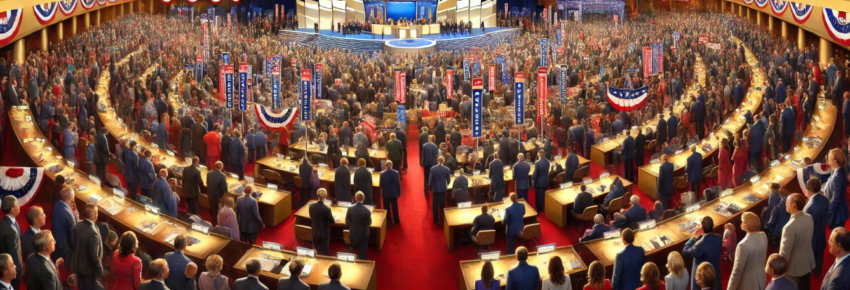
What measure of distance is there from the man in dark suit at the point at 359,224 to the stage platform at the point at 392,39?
2802 centimetres

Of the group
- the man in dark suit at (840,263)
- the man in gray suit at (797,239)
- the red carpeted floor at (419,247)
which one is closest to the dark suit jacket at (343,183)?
the red carpeted floor at (419,247)

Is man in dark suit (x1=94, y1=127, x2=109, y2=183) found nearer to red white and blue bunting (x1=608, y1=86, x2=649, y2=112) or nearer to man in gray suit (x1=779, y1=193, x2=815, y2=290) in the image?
red white and blue bunting (x1=608, y1=86, x2=649, y2=112)

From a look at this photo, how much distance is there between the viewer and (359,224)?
11.7 m

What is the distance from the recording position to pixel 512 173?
14.9 metres

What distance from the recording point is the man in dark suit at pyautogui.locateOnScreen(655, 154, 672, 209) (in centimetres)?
1353

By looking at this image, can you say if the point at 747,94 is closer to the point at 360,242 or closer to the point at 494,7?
the point at 360,242

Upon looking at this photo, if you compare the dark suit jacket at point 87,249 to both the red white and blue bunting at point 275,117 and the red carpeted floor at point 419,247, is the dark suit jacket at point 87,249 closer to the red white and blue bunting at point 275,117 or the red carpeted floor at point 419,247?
the red carpeted floor at point 419,247

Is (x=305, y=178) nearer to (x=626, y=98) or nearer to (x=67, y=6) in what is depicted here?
(x=626, y=98)

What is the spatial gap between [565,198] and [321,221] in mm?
4380

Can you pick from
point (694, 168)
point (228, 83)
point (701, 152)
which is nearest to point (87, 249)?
point (228, 83)

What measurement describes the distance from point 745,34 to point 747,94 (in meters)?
12.6

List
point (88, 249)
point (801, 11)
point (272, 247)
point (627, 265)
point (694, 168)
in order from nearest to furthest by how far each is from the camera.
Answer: point (627, 265)
point (88, 249)
point (272, 247)
point (694, 168)
point (801, 11)

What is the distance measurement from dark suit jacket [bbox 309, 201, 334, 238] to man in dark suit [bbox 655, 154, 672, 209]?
5600 mm

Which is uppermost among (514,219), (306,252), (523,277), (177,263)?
(177,263)
